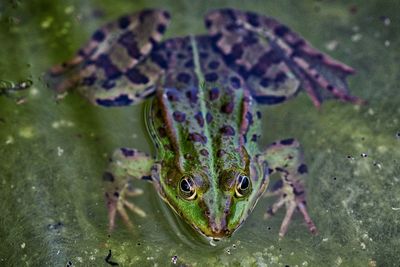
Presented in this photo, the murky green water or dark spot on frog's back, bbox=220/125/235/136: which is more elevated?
dark spot on frog's back, bbox=220/125/235/136

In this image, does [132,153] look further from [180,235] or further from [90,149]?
[180,235]

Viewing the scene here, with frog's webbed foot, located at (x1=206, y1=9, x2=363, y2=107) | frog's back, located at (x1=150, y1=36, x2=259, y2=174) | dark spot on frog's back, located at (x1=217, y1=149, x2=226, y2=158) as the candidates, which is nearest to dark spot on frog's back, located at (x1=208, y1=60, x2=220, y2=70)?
frog's back, located at (x1=150, y1=36, x2=259, y2=174)

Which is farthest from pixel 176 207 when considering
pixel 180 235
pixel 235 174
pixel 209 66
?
pixel 209 66

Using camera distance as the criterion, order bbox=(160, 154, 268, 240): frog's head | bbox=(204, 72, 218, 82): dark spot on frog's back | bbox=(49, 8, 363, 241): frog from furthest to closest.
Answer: bbox=(204, 72, 218, 82): dark spot on frog's back, bbox=(49, 8, 363, 241): frog, bbox=(160, 154, 268, 240): frog's head

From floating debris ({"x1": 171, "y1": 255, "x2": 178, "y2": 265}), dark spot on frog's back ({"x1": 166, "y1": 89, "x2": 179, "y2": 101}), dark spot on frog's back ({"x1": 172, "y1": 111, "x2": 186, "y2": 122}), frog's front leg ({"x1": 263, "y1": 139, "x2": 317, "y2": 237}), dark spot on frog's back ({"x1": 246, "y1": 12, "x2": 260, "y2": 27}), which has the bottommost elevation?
floating debris ({"x1": 171, "y1": 255, "x2": 178, "y2": 265})

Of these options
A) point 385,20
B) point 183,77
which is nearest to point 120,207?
point 183,77

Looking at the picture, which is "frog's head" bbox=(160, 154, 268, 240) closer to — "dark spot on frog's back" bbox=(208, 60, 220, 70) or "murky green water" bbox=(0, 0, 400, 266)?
"murky green water" bbox=(0, 0, 400, 266)

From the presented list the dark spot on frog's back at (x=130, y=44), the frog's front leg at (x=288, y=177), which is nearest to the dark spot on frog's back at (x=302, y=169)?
the frog's front leg at (x=288, y=177)
